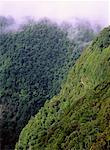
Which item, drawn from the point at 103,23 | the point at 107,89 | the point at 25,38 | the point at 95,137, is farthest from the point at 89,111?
the point at 103,23

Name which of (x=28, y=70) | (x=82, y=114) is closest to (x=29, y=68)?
(x=28, y=70)

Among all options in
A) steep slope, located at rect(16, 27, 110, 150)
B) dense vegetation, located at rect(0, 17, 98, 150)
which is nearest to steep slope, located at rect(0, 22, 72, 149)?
dense vegetation, located at rect(0, 17, 98, 150)

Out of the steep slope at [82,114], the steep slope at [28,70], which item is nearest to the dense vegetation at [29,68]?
the steep slope at [28,70]

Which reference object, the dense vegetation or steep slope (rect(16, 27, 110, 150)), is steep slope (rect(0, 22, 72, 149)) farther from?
steep slope (rect(16, 27, 110, 150))

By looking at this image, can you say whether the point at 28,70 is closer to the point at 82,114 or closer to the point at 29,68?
the point at 29,68

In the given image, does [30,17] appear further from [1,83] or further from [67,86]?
[67,86]

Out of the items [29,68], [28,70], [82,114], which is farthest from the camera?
[29,68]
